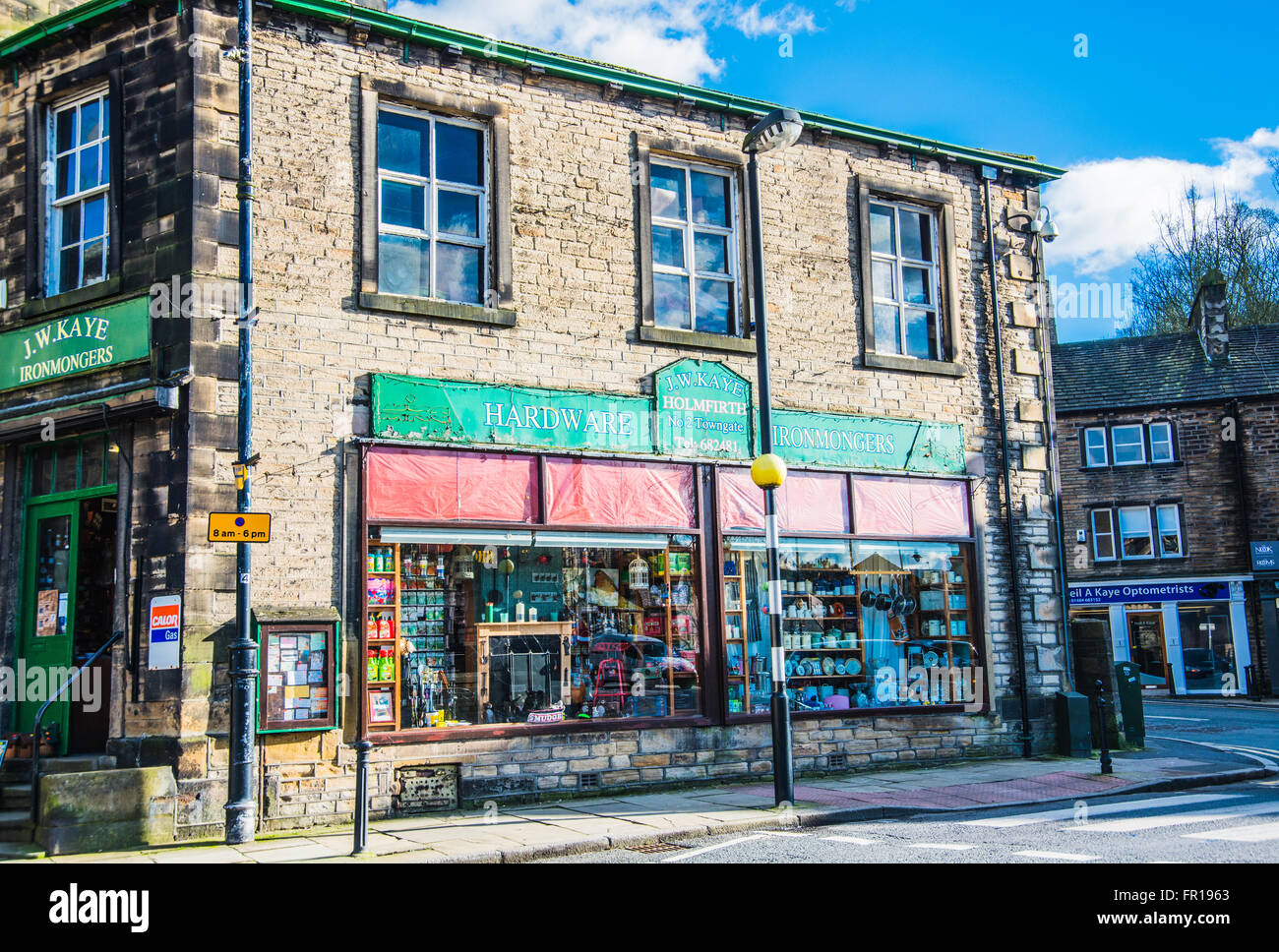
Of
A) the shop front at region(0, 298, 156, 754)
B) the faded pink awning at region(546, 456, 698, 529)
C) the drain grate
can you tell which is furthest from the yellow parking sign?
the drain grate

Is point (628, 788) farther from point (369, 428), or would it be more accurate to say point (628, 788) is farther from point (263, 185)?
point (263, 185)

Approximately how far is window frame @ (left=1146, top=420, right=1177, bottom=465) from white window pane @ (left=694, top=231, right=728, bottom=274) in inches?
936

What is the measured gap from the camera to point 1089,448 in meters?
34.2

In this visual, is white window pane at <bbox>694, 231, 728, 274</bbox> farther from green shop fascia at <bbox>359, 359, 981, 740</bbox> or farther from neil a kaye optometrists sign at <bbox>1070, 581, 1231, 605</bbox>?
neil a kaye optometrists sign at <bbox>1070, 581, 1231, 605</bbox>

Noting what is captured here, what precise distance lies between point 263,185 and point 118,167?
1597 millimetres

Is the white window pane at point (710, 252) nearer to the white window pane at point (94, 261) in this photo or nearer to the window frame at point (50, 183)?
the window frame at point (50, 183)

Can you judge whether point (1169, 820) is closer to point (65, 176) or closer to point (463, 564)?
point (463, 564)

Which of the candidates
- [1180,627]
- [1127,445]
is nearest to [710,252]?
[1127,445]

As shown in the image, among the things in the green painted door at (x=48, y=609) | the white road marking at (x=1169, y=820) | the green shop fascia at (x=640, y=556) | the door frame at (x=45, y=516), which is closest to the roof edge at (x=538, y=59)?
the green shop fascia at (x=640, y=556)

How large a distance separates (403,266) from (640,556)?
4151 mm

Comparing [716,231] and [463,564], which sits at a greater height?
[716,231]

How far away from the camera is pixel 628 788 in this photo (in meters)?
12.3

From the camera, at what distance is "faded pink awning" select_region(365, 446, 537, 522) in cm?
1141

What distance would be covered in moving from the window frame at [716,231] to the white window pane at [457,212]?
1.98 metres
